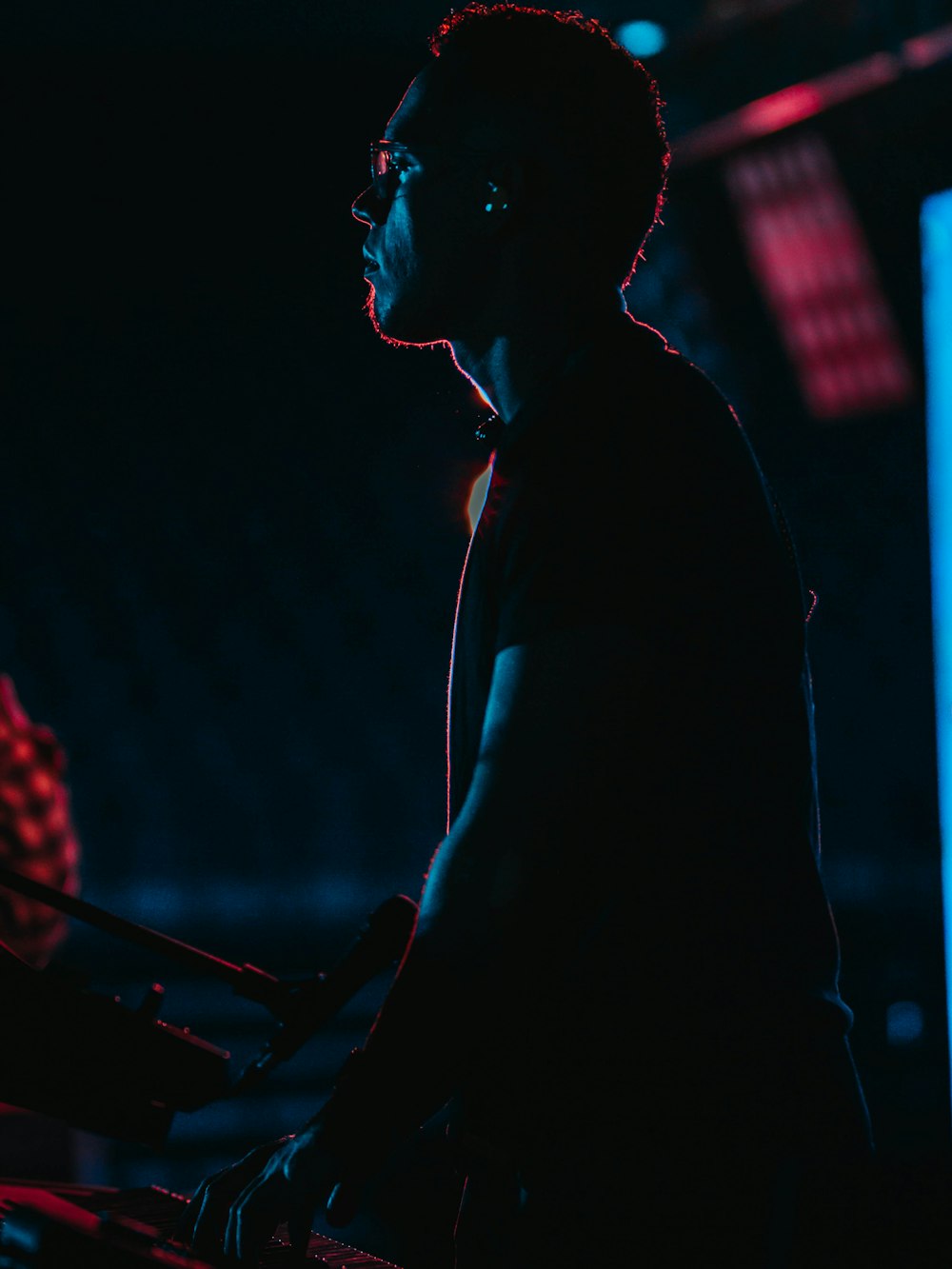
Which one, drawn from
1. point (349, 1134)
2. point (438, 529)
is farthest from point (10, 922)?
point (438, 529)

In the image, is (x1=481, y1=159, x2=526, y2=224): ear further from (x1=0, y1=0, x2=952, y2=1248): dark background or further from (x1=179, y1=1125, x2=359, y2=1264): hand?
(x1=0, y1=0, x2=952, y2=1248): dark background

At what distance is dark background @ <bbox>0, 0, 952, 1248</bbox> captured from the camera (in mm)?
5141

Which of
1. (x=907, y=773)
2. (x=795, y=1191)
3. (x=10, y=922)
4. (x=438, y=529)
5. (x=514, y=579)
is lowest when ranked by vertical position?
(x=907, y=773)

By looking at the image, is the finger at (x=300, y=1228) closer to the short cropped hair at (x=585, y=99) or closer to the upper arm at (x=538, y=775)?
the upper arm at (x=538, y=775)

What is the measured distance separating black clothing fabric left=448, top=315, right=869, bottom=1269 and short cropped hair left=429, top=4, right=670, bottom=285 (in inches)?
14.4

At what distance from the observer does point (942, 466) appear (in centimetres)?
275

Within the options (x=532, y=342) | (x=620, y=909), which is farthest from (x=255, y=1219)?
(x=532, y=342)

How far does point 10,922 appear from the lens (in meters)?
2.26

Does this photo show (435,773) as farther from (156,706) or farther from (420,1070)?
(420,1070)

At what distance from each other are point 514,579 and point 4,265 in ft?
15.2

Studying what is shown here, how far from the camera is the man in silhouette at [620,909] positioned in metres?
1.11

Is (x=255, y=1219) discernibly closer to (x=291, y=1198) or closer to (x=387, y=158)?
(x=291, y=1198)

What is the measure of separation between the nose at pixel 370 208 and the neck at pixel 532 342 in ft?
0.60

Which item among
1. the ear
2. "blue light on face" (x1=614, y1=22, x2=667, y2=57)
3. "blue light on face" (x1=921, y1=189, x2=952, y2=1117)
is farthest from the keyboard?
"blue light on face" (x1=614, y1=22, x2=667, y2=57)
